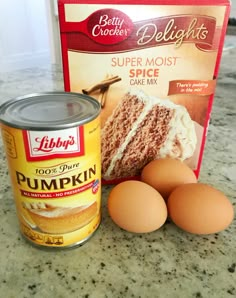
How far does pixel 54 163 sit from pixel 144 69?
28 cm

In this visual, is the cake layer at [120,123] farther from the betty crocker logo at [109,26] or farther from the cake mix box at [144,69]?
the betty crocker logo at [109,26]

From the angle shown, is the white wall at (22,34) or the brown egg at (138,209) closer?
the brown egg at (138,209)

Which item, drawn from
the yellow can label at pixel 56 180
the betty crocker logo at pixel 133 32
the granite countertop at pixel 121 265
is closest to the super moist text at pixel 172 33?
the betty crocker logo at pixel 133 32

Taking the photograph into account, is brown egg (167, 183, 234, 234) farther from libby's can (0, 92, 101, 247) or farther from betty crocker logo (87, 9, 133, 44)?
betty crocker logo (87, 9, 133, 44)

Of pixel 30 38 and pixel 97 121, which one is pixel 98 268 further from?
pixel 30 38

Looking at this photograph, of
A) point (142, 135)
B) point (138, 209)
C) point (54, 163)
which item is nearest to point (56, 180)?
point (54, 163)

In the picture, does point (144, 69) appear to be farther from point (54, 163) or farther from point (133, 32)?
point (54, 163)

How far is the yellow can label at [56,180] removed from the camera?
0.42 meters

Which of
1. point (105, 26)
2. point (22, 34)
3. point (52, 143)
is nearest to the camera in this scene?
point (52, 143)

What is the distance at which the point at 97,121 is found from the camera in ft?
1.47

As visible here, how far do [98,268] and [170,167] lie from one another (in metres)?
0.25

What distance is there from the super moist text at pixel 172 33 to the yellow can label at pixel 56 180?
22 cm

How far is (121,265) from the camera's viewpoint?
1.59 feet

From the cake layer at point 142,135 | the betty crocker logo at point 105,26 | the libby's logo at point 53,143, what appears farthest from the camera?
the cake layer at point 142,135
